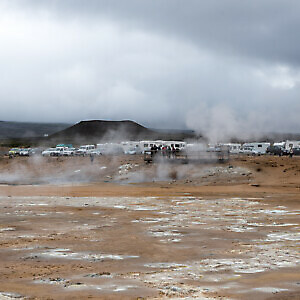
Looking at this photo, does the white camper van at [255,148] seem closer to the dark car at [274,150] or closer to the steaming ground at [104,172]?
the dark car at [274,150]

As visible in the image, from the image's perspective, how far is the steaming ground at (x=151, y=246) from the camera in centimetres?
821

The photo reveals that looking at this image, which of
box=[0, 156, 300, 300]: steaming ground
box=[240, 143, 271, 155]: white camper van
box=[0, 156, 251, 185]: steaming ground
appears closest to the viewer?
box=[0, 156, 300, 300]: steaming ground

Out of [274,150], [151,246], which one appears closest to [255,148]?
[274,150]

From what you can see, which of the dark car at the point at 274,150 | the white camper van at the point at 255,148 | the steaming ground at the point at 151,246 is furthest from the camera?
the white camper van at the point at 255,148

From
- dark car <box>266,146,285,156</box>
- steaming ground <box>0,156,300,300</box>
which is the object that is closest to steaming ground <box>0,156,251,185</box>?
steaming ground <box>0,156,300,300</box>

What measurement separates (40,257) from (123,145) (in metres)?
74.1

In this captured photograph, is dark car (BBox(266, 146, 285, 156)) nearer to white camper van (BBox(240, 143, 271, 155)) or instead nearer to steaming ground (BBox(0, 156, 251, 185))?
white camper van (BBox(240, 143, 271, 155))

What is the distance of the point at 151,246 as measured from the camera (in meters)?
12.2

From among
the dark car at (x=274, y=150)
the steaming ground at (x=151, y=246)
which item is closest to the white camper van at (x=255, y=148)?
the dark car at (x=274, y=150)

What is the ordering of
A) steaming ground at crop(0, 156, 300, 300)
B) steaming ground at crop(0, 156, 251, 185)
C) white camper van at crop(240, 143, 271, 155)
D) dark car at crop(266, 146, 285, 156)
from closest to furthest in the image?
steaming ground at crop(0, 156, 300, 300), steaming ground at crop(0, 156, 251, 185), dark car at crop(266, 146, 285, 156), white camper van at crop(240, 143, 271, 155)

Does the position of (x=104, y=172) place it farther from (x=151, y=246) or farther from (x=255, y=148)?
(x=255, y=148)

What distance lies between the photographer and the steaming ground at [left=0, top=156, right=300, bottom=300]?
26.9 ft

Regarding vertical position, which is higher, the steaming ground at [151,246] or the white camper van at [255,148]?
the white camper van at [255,148]

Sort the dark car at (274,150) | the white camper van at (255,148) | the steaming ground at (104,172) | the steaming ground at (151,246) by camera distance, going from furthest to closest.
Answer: the white camper van at (255,148)
the dark car at (274,150)
the steaming ground at (104,172)
the steaming ground at (151,246)
